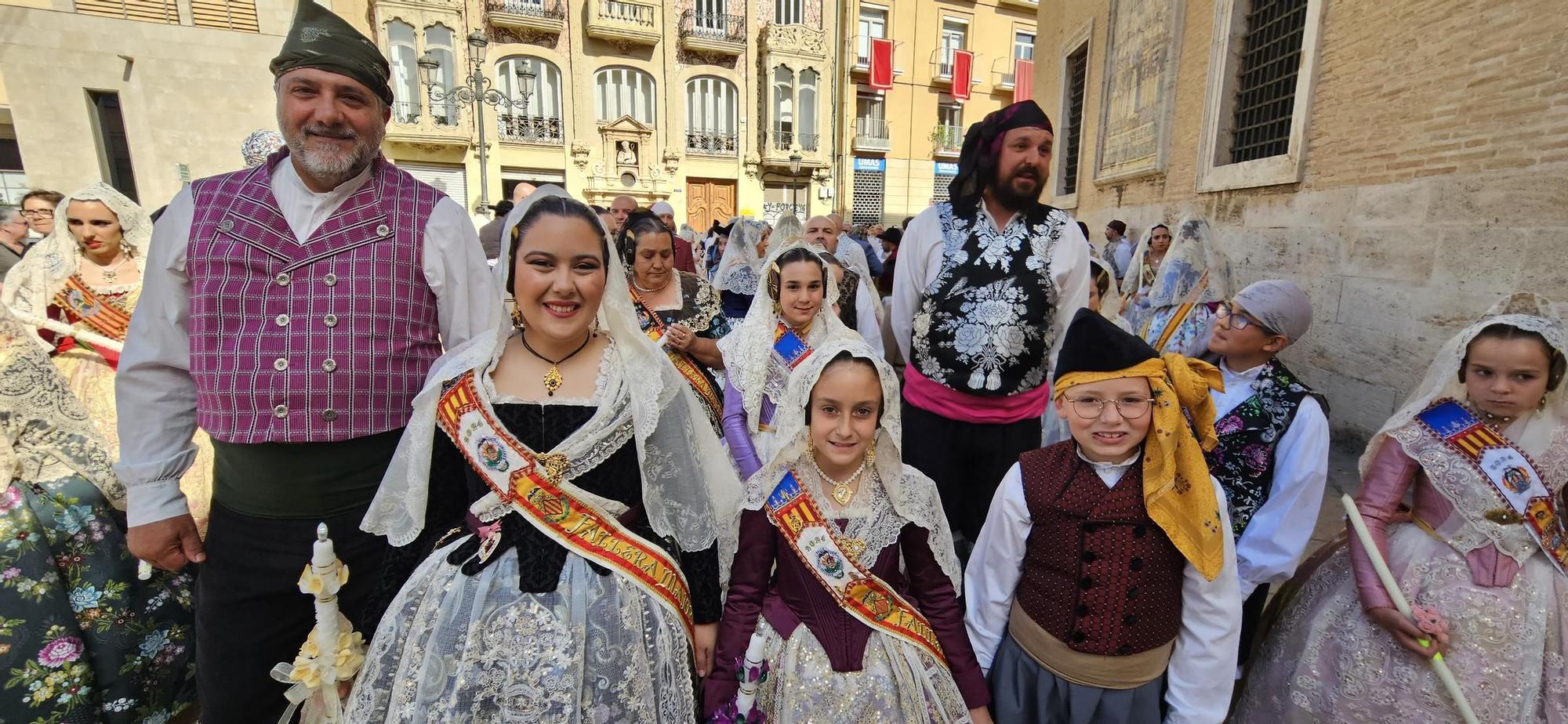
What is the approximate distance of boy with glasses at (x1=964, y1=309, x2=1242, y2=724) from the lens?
6.15 ft

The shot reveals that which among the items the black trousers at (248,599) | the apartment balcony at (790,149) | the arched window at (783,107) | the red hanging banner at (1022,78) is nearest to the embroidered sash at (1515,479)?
the black trousers at (248,599)

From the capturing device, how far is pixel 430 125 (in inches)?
803

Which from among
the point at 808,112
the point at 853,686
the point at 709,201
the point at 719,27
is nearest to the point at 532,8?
the point at 719,27

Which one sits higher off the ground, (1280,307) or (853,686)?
(1280,307)

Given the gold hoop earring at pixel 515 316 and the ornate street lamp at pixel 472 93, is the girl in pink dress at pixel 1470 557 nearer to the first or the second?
the gold hoop earring at pixel 515 316

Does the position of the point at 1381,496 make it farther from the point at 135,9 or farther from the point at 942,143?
the point at 942,143

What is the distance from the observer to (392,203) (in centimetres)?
201

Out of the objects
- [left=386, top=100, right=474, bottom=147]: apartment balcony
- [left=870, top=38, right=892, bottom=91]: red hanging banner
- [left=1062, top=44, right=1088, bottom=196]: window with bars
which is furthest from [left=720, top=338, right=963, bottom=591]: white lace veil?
[left=870, top=38, right=892, bottom=91]: red hanging banner

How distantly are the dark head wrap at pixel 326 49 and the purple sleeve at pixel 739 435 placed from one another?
76.6 inches

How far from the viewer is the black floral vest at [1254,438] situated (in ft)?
7.98

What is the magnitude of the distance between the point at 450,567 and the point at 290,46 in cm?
161

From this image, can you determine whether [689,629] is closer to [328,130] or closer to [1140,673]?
[1140,673]

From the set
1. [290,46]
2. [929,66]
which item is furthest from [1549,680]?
[929,66]

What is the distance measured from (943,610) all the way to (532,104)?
2400 centimetres
